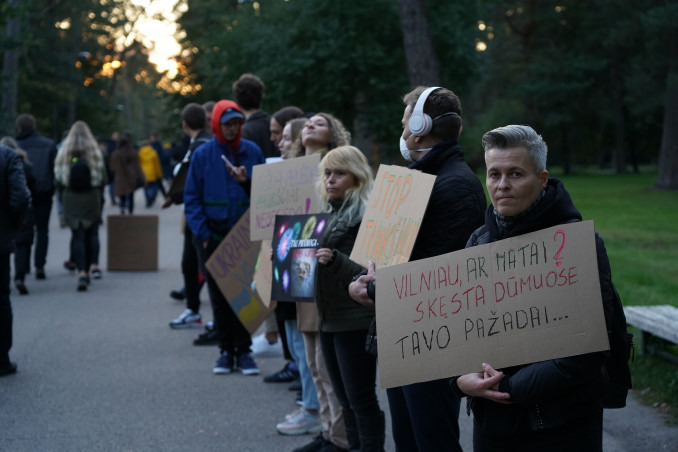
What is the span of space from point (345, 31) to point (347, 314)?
56.8ft

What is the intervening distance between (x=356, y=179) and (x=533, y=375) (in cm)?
216

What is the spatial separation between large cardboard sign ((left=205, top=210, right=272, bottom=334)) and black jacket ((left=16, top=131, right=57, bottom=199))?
596 centimetres

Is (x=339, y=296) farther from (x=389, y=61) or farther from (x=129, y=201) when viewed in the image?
(x=389, y=61)

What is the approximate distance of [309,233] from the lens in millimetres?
5160

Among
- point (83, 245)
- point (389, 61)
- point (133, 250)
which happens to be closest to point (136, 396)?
point (83, 245)

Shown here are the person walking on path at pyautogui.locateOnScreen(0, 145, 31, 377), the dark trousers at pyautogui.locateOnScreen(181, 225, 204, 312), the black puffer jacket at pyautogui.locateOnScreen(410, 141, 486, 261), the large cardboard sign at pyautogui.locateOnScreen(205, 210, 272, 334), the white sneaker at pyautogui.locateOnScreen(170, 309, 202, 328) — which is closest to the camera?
the black puffer jacket at pyautogui.locateOnScreen(410, 141, 486, 261)

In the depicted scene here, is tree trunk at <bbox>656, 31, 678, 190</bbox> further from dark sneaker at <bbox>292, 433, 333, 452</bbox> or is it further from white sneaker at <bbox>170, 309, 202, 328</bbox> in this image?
dark sneaker at <bbox>292, 433, 333, 452</bbox>

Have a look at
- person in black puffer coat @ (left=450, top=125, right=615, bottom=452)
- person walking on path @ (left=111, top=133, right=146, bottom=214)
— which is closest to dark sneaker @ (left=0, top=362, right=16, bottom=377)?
person in black puffer coat @ (left=450, top=125, right=615, bottom=452)

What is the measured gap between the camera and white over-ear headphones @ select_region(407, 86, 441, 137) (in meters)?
3.72

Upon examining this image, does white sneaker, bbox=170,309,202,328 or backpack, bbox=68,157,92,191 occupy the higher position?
backpack, bbox=68,157,92,191

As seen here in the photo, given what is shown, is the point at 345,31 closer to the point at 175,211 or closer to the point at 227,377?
the point at 175,211

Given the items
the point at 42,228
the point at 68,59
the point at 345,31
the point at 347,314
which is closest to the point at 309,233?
the point at 347,314

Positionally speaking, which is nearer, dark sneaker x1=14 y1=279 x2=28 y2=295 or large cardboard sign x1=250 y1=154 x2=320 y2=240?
large cardboard sign x1=250 y1=154 x2=320 y2=240

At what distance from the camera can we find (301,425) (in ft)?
19.2
